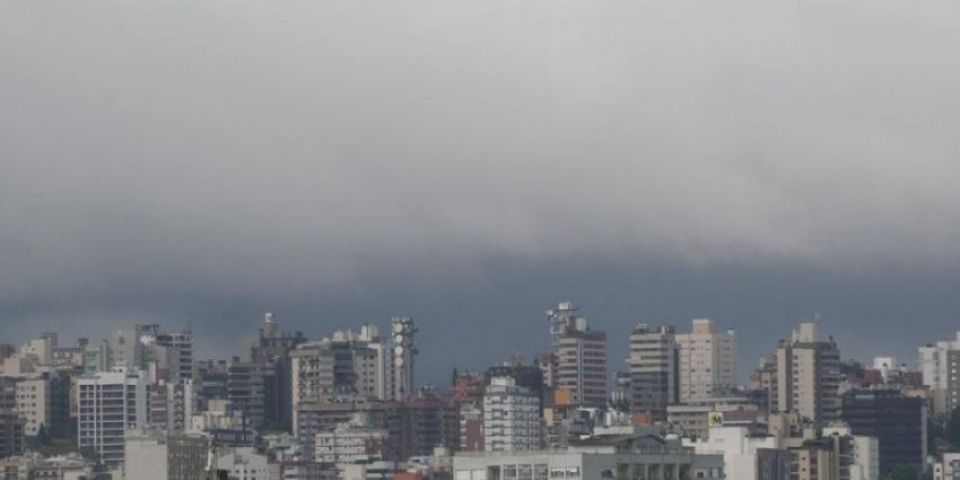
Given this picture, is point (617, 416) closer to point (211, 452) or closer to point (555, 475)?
point (555, 475)

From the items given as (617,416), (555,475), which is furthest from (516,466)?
(617,416)

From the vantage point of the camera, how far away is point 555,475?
405ft

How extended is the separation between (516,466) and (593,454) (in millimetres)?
2744

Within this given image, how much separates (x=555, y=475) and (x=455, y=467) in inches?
170

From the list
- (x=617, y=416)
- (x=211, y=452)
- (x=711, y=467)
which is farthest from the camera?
(x=617, y=416)

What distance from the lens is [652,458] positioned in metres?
123

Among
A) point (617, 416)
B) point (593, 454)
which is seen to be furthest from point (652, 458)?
point (617, 416)

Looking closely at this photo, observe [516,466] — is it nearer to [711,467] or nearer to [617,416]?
[711,467]

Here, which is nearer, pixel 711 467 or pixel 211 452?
pixel 211 452

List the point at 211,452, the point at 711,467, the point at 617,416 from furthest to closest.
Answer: the point at 617,416
the point at 711,467
the point at 211,452

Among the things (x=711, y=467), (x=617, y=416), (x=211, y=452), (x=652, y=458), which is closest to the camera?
(x=211, y=452)

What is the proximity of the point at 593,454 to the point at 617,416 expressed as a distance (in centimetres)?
6667

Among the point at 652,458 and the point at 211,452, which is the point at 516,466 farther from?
the point at 211,452

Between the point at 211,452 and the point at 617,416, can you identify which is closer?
the point at 211,452
